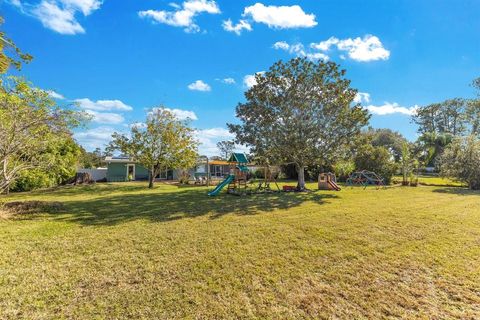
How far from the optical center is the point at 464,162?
19.1 m

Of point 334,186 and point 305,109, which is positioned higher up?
point 305,109

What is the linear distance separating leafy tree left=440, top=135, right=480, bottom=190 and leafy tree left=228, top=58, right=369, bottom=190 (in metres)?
11.3

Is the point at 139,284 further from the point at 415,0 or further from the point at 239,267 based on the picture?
the point at 415,0

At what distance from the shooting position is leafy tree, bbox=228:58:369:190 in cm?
1409

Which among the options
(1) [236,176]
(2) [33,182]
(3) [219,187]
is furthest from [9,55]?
(2) [33,182]

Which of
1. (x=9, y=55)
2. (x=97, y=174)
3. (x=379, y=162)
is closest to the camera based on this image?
(x=9, y=55)

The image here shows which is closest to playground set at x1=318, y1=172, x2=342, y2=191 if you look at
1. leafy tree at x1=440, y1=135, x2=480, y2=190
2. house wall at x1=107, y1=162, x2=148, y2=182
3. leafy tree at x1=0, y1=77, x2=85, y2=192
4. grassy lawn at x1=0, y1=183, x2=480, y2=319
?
grassy lawn at x1=0, y1=183, x2=480, y2=319

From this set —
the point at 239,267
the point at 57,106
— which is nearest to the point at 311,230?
the point at 239,267

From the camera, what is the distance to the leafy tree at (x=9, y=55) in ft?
8.36

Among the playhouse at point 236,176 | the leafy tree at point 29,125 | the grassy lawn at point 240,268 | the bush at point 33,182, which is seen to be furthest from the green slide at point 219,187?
the bush at point 33,182

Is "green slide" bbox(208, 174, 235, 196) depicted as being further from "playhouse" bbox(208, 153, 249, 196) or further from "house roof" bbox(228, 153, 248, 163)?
"house roof" bbox(228, 153, 248, 163)

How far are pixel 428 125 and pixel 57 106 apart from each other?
67545mm

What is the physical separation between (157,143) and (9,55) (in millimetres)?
17858

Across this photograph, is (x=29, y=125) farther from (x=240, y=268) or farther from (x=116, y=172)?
(x=116, y=172)
